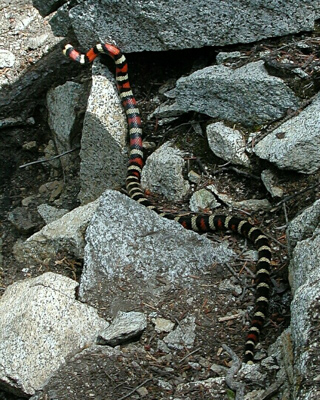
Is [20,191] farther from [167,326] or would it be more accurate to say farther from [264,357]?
[264,357]

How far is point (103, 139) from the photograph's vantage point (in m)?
8.14

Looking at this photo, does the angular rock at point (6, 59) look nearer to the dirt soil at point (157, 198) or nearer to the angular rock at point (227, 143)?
the dirt soil at point (157, 198)

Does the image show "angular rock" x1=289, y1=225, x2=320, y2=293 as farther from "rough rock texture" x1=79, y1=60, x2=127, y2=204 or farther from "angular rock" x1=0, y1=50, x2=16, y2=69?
"angular rock" x1=0, y1=50, x2=16, y2=69

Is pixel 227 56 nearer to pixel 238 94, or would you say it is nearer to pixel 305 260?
pixel 238 94

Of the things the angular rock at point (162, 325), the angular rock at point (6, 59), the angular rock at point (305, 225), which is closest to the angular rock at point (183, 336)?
the angular rock at point (162, 325)

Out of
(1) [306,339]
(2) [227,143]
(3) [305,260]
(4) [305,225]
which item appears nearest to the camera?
(1) [306,339]

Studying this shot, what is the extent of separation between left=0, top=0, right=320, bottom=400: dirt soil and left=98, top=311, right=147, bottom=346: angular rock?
0.12 meters

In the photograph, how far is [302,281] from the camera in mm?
4523

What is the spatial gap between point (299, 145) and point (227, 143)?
911mm

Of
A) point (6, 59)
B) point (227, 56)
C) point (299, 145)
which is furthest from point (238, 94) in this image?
point (6, 59)

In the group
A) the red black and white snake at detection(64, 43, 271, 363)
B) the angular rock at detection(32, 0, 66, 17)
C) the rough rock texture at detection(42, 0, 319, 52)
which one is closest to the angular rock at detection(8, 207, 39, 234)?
the red black and white snake at detection(64, 43, 271, 363)

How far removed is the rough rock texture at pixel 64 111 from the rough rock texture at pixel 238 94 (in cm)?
227

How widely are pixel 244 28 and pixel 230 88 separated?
2.72 ft

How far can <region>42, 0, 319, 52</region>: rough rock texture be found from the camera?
683cm
